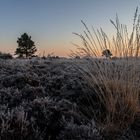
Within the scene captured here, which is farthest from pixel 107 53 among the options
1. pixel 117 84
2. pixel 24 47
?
pixel 24 47

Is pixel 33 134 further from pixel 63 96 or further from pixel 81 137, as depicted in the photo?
pixel 63 96

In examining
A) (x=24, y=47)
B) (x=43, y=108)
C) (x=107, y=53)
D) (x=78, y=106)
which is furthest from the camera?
(x=24, y=47)

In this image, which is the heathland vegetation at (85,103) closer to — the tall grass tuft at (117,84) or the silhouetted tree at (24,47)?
the tall grass tuft at (117,84)

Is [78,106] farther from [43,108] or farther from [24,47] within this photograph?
[24,47]

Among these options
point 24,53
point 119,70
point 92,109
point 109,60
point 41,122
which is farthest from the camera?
point 24,53

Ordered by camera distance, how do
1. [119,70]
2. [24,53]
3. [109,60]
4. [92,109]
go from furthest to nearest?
[24,53] < [109,60] < [119,70] < [92,109]

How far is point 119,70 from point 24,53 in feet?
106

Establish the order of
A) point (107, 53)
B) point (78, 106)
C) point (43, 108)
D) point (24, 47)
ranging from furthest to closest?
1. point (24, 47)
2. point (107, 53)
3. point (78, 106)
4. point (43, 108)

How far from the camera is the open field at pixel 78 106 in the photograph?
502 cm

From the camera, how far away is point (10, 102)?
628 cm

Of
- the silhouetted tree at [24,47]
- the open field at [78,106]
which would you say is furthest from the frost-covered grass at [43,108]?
the silhouetted tree at [24,47]

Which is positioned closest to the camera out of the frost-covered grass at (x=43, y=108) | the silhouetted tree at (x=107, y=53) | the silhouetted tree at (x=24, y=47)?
the frost-covered grass at (x=43, y=108)

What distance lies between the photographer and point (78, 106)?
6.27 meters

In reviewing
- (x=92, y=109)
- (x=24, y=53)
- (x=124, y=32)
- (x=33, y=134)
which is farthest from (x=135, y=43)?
(x=24, y=53)
